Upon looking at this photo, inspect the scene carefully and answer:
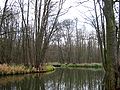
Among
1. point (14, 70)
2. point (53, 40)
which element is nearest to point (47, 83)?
point (14, 70)

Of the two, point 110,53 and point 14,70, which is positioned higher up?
point 110,53

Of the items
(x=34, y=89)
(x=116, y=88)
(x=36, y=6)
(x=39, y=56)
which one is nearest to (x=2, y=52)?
(x=39, y=56)

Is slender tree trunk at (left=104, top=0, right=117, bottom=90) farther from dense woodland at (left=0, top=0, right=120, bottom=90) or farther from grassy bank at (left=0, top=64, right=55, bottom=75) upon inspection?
grassy bank at (left=0, top=64, right=55, bottom=75)

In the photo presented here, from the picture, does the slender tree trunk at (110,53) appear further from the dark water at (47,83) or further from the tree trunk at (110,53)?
the dark water at (47,83)

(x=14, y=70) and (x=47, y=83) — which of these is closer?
(x=47, y=83)

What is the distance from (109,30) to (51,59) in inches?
2362


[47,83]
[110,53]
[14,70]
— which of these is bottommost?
[47,83]

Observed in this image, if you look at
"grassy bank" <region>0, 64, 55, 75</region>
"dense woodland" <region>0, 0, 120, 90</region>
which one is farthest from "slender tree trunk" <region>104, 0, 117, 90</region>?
"grassy bank" <region>0, 64, 55, 75</region>

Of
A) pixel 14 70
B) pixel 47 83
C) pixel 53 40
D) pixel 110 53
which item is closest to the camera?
pixel 110 53

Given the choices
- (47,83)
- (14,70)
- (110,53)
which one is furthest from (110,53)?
(14,70)

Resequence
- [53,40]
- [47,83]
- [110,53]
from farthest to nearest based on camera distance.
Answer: [53,40]
[47,83]
[110,53]

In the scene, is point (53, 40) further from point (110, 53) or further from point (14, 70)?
point (110, 53)

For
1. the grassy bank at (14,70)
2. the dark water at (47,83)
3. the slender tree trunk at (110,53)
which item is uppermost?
the slender tree trunk at (110,53)

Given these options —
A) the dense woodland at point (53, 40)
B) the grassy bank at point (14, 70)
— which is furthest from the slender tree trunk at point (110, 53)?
the grassy bank at point (14, 70)
